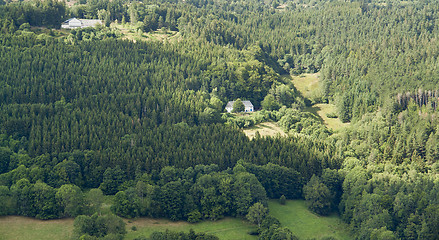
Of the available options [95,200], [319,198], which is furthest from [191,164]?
[319,198]

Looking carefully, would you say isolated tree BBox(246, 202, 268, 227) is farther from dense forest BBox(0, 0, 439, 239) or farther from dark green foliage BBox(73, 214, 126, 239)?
dark green foliage BBox(73, 214, 126, 239)

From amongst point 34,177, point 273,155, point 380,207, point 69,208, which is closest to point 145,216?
point 69,208

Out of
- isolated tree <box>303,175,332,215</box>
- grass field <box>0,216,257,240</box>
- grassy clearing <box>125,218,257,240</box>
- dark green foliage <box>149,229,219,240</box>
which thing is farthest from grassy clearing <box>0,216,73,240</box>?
isolated tree <box>303,175,332,215</box>

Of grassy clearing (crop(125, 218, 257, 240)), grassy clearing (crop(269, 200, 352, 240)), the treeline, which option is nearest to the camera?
grassy clearing (crop(125, 218, 257, 240))

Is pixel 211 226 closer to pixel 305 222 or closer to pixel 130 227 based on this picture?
pixel 130 227

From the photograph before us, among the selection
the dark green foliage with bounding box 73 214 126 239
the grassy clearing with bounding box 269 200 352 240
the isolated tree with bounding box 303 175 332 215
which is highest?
the dark green foliage with bounding box 73 214 126 239

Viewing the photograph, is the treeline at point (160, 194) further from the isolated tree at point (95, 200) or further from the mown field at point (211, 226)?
the mown field at point (211, 226)
